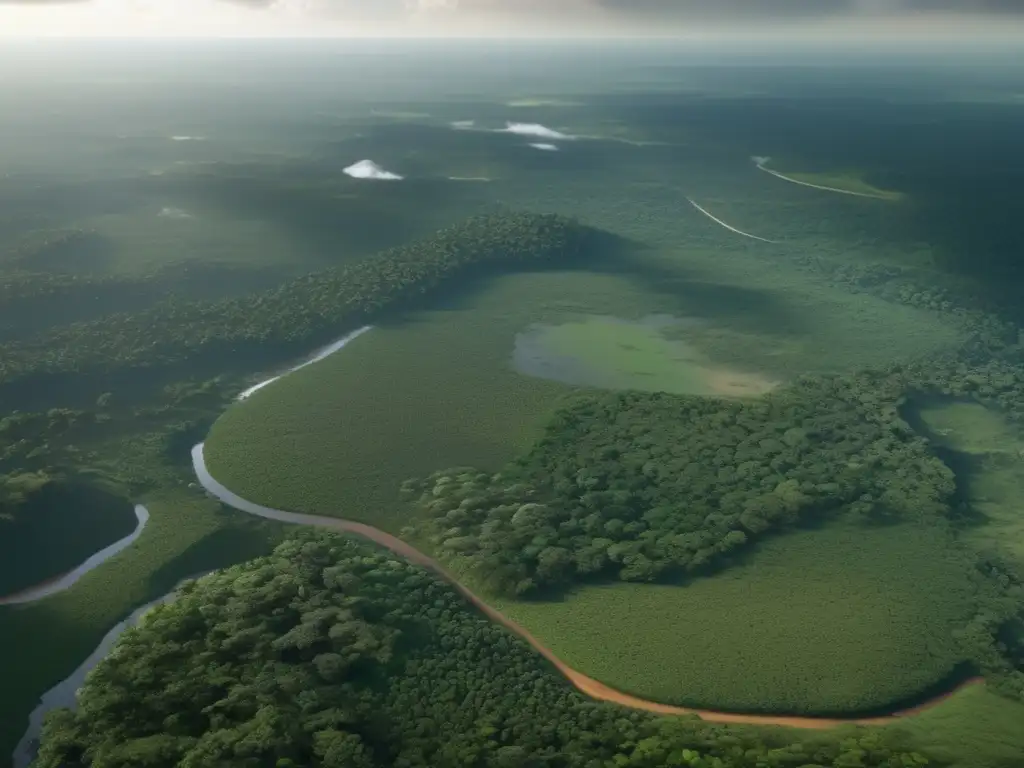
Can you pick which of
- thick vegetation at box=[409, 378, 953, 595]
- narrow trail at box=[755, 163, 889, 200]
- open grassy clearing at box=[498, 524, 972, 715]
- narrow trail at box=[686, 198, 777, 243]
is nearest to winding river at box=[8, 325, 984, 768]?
open grassy clearing at box=[498, 524, 972, 715]

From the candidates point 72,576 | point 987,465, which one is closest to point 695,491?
point 987,465

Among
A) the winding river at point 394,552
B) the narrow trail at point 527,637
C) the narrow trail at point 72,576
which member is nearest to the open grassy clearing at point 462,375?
the narrow trail at point 527,637

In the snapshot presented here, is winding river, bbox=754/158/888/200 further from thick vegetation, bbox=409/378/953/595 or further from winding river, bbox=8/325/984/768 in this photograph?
winding river, bbox=8/325/984/768

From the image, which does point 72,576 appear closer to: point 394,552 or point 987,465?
point 394,552

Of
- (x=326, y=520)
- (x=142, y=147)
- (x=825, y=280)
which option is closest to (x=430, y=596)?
(x=326, y=520)

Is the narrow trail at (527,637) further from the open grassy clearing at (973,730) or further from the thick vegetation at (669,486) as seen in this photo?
the thick vegetation at (669,486)

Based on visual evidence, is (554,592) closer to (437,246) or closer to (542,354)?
(542,354)
